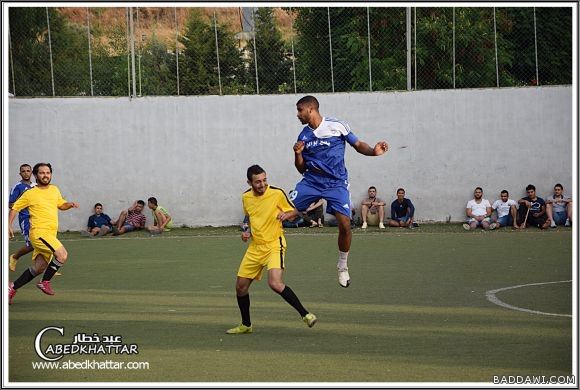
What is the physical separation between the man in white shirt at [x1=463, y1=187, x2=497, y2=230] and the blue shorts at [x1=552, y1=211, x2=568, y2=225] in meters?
1.57

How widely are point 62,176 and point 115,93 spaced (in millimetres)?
2956

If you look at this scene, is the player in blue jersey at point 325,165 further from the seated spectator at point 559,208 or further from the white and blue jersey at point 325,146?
the seated spectator at point 559,208

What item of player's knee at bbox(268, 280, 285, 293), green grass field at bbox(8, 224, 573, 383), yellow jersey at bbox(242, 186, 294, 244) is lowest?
green grass field at bbox(8, 224, 573, 383)

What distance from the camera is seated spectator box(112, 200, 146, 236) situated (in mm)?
27906

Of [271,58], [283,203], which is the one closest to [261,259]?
[283,203]

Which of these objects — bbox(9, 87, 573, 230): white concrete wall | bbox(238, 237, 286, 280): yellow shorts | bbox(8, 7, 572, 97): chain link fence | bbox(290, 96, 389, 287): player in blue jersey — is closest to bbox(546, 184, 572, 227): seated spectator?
bbox(9, 87, 573, 230): white concrete wall

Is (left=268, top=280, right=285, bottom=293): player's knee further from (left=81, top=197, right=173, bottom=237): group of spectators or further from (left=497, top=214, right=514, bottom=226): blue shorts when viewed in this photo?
(left=497, top=214, right=514, bottom=226): blue shorts

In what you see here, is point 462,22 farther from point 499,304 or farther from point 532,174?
point 499,304

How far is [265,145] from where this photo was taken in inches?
1143

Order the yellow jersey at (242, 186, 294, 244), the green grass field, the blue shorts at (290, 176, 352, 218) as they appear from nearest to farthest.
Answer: the green grass field < the yellow jersey at (242, 186, 294, 244) < the blue shorts at (290, 176, 352, 218)

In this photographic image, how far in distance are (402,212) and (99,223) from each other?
8.19 metres

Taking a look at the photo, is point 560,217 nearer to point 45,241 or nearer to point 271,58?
point 271,58

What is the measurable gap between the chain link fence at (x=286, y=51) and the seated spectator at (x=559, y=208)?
158 inches

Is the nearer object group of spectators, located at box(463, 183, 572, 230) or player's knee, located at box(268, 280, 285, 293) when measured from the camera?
player's knee, located at box(268, 280, 285, 293)
